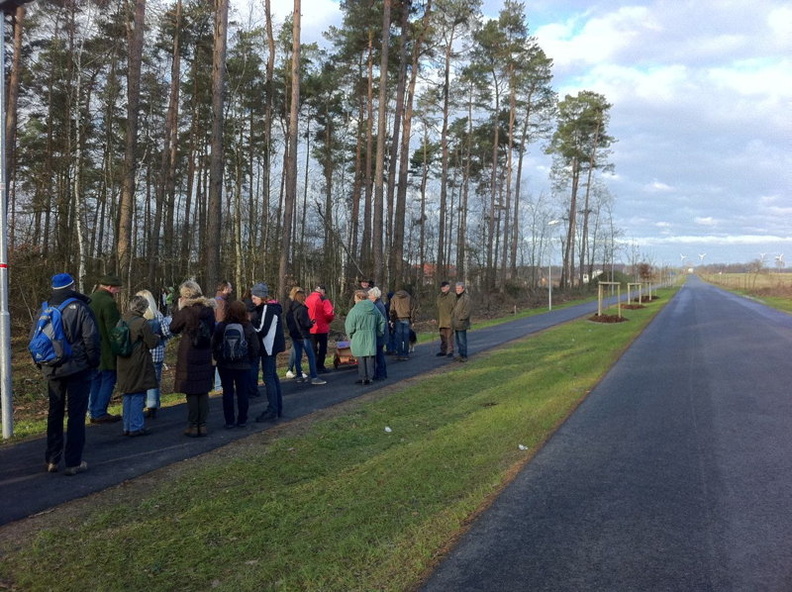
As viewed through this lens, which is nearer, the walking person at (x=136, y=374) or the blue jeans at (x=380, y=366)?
the walking person at (x=136, y=374)

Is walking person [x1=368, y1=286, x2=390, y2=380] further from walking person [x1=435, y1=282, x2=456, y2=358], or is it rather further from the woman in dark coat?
the woman in dark coat

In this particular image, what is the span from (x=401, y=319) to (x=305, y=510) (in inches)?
363

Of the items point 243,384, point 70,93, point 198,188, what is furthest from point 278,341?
point 198,188

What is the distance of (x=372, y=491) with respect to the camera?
5.18 meters

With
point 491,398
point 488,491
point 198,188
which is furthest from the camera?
point 198,188

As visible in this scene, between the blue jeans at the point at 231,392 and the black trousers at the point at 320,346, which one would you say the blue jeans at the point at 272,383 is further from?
the black trousers at the point at 320,346

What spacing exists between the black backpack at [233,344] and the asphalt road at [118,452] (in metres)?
0.99

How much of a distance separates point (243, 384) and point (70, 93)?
1446 centimetres

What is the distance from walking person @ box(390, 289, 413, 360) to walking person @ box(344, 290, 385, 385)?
2.99m

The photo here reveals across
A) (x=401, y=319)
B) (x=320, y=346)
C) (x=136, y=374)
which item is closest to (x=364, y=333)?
(x=320, y=346)

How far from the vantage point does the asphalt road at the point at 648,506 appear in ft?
12.1

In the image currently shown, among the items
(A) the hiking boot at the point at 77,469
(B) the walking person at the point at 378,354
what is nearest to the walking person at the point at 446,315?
(B) the walking person at the point at 378,354

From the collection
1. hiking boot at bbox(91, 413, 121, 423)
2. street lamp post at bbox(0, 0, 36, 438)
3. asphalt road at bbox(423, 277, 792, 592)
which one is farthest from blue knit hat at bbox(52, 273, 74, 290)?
→ asphalt road at bbox(423, 277, 792, 592)

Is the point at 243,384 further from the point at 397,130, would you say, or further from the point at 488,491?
the point at 397,130
